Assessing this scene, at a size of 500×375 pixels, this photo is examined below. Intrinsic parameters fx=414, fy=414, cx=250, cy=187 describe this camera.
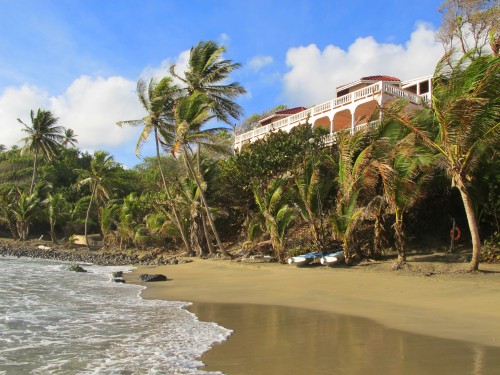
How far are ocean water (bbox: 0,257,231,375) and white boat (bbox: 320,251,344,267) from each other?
6187 mm

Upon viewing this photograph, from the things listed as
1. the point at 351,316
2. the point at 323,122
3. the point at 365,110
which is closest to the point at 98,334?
the point at 351,316

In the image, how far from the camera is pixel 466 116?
10.1 metres

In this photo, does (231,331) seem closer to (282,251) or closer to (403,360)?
(403,360)

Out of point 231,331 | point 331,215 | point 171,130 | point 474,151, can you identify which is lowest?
point 231,331

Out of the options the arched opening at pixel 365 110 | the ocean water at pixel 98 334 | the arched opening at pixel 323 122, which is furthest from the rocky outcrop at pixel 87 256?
the arched opening at pixel 323 122

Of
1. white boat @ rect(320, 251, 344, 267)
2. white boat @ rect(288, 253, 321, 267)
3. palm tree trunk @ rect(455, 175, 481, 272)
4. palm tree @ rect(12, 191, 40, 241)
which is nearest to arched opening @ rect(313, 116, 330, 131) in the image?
white boat @ rect(288, 253, 321, 267)

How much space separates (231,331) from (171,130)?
18080 mm

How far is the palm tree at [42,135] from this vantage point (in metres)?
41.1

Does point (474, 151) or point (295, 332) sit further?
point (474, 151)

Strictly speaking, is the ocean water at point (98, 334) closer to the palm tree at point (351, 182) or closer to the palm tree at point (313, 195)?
the palm tree at point (351, 182)

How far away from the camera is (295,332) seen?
21.1 ft

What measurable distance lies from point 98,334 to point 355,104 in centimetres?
1945

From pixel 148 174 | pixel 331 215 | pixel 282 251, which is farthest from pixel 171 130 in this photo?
pixel 148 174

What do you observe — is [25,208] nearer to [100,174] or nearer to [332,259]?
[100,174]
